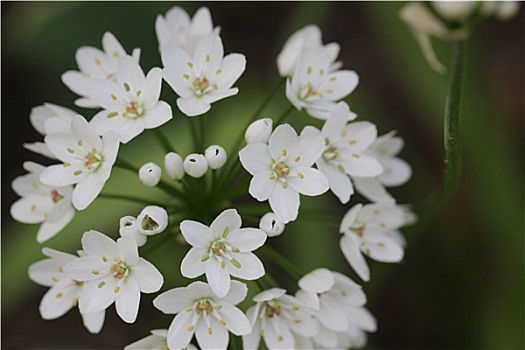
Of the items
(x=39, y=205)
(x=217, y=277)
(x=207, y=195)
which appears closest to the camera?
(x=217, y=277)

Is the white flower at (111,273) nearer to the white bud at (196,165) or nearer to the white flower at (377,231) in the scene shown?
the white bud at (196,165)

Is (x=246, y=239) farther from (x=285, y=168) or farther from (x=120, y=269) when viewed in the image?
(x=120, y=269)

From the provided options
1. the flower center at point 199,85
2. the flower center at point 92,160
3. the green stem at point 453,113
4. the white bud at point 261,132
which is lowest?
the flower center at point 92,160

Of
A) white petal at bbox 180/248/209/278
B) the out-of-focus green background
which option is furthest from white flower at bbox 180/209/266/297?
the out-of-focus green background

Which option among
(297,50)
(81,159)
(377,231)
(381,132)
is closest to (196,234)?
(81,159)

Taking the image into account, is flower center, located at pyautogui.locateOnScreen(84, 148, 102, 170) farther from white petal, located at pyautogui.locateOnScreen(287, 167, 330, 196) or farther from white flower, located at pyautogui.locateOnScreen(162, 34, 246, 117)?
white petal, located at pyautogui.locateOnScreen(287, 167, 330, 196)

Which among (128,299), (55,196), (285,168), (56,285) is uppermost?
(285,168)

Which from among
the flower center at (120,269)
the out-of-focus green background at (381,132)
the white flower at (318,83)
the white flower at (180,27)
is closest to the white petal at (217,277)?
the flower center at (120,269)
